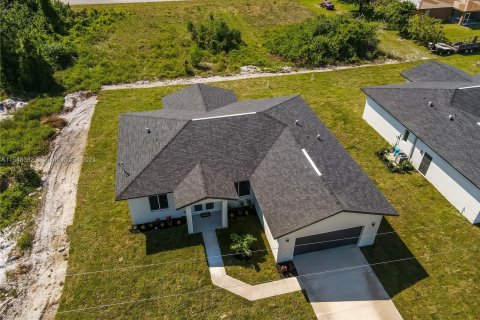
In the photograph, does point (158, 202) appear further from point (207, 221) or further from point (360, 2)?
point (360, 2)

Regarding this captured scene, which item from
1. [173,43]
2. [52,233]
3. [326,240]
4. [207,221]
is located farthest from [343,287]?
[173,43]

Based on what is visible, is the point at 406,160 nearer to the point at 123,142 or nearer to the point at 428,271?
the point at 428,271

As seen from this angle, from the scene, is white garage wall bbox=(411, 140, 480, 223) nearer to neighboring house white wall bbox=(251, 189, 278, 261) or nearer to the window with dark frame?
neighboring house white wall bbox=(251, 189, 278, 261)

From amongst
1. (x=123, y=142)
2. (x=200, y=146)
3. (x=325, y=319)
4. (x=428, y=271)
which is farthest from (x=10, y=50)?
(x=428, y=271)

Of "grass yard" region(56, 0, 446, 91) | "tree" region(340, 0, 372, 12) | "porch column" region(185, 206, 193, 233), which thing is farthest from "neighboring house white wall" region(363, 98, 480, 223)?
"tree" region(340, 0, 372, 12)

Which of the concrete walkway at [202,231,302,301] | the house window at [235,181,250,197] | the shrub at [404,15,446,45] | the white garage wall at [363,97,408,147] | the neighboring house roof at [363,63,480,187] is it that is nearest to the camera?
the concrete walkway at [202,231,302,301]

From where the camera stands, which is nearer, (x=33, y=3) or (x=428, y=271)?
(x=428, y=271)
